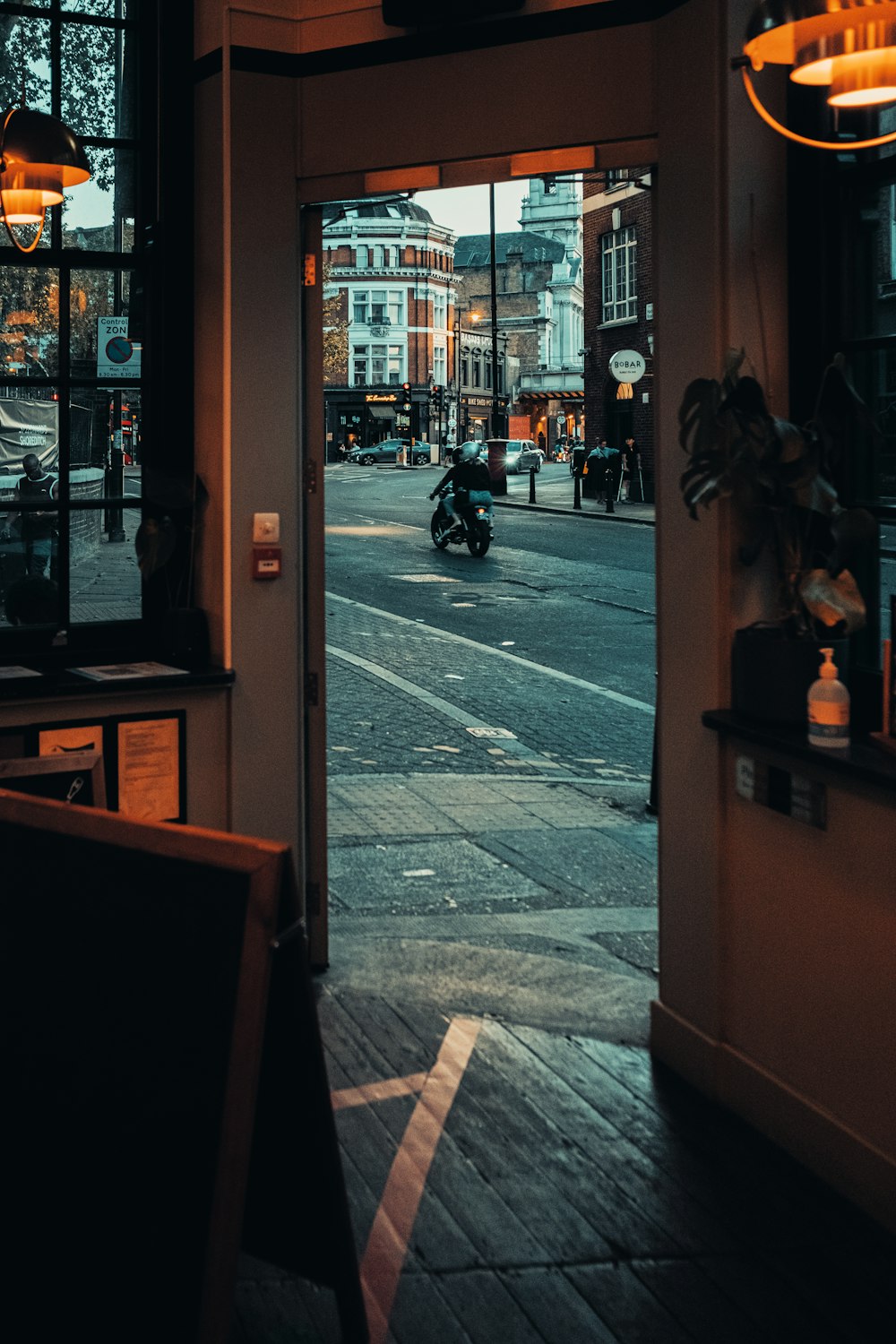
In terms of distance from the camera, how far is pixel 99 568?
4703 millimetres

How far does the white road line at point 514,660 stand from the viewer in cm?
1059

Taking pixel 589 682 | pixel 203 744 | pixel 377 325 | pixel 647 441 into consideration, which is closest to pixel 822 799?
pixel 203 744

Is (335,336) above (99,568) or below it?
above

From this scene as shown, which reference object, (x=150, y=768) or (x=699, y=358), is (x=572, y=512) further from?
(x=699, y=358)

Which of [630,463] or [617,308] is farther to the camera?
[617,308]

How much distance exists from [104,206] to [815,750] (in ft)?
9.57

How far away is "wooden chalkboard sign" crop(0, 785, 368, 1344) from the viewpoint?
2.09 metres

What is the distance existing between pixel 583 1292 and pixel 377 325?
285ft

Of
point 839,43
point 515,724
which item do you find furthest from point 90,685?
point 515,724

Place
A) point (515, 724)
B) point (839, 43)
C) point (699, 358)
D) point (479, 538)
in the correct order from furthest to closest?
point (479, 538) < point (515, 724) < point (699, 358) < point (839, 43)

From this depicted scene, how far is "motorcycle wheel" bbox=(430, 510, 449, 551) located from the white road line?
18.4ft

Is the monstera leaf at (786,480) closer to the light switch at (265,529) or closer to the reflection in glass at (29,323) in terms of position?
the light switch at (265,529)

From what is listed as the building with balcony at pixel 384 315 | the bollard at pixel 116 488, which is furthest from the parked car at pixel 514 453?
the bollard at pixel 116 488

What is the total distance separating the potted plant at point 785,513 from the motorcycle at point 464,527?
57.3ft
